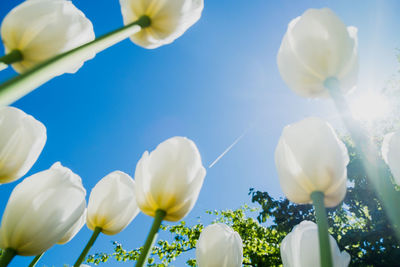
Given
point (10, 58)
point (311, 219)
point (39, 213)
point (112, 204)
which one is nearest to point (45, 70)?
point (10, 58)

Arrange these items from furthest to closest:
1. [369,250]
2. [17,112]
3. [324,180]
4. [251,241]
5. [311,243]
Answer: [251,241]
[369,250]
[17,112]
[311,243]
[324,180]

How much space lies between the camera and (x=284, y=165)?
505mm

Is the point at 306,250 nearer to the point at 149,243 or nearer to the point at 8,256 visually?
the point at 149,243

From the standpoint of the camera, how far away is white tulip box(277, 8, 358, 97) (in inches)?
19.9

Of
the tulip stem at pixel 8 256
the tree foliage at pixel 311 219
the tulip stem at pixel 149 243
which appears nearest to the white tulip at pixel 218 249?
the tulip stem at pixel 149 243

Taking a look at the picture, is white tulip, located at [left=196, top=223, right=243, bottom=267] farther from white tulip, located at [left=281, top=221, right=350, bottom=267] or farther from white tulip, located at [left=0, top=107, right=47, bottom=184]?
white tulip, located at [left=0, top=107, right=47, bottom=184]

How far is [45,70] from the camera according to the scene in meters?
0.33

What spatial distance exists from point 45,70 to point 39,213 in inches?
12.5

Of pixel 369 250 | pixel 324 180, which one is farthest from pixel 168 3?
pixel 369 250

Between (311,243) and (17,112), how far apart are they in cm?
63

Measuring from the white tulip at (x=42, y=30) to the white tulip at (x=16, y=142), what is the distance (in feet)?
0.49

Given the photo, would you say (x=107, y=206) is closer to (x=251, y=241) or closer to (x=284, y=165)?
(x=284, y=165)

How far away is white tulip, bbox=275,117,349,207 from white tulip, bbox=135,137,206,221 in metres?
0.16

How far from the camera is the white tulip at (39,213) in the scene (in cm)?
52
